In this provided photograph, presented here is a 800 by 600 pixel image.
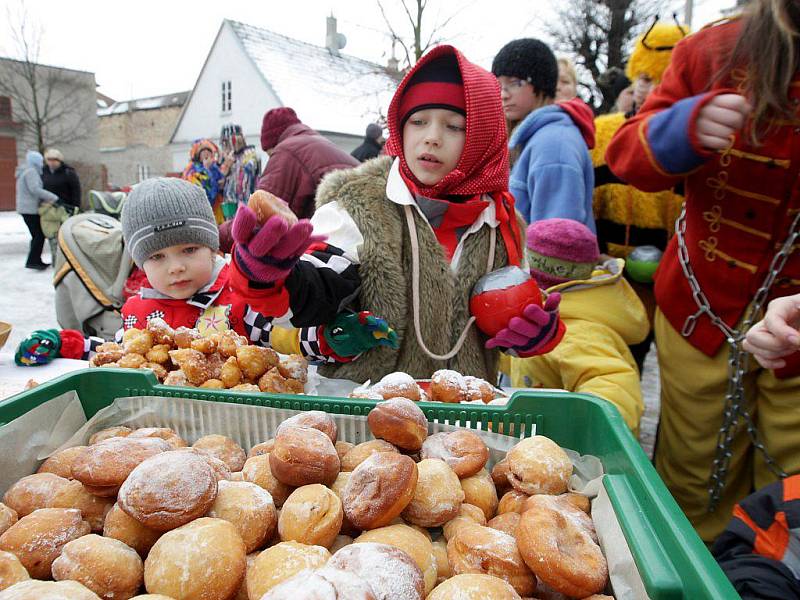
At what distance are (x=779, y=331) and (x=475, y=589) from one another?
110 cm

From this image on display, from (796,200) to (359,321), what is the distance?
1.42 m

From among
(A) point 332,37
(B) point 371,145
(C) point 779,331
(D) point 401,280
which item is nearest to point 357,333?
(D) point 401,280

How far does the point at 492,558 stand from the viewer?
31.3 inches

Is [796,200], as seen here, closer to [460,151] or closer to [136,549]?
[460,151]

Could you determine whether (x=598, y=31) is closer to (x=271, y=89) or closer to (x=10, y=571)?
(x=271, y=89)

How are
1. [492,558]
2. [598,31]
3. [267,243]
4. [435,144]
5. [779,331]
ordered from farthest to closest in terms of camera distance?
[598,31]
[435,144]
[779,331]
[267,243]
[492,558]

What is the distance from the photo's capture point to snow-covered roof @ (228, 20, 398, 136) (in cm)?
1700

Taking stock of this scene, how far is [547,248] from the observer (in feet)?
7.23

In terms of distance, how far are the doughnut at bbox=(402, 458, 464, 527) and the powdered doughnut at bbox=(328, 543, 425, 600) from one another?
6.4 inches

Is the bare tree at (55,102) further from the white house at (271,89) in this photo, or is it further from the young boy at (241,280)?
the young boy at (241,280)

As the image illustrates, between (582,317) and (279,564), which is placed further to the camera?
(582,317)

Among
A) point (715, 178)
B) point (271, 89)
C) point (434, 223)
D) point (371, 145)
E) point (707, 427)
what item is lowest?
point (707, 427)

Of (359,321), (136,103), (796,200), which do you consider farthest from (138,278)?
(136,103)

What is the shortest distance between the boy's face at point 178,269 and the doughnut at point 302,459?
4.54 feet
